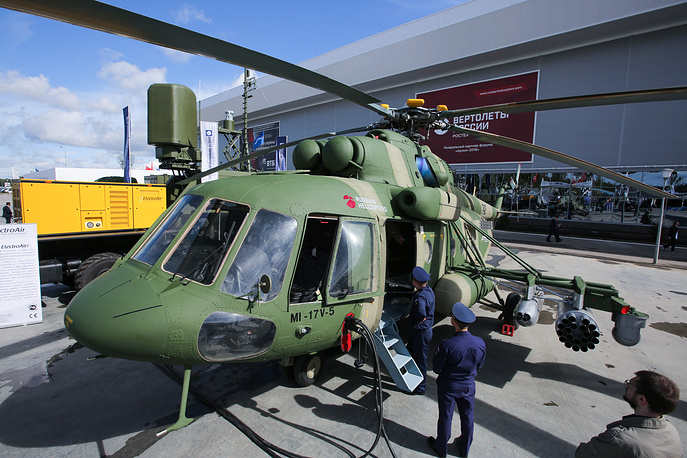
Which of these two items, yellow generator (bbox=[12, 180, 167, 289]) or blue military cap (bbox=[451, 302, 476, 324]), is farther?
yellow generator (bbox=[12, 180, 167, 289])

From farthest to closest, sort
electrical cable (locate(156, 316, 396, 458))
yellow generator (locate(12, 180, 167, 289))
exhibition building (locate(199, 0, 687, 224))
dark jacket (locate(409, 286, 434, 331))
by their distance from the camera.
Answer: exhibition building (locate(199, 0, 687, 224)) < yellow generator (locate(12, 180, 167, 289)) < dark jacket (locate(409, 286, 434, 331)) < electrical cable (locate(156, 316, 396, 458))

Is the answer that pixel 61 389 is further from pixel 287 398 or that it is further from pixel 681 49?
pixel 681 49

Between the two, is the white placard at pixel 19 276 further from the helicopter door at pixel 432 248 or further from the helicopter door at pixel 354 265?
the helicopter door at pixel 432 248

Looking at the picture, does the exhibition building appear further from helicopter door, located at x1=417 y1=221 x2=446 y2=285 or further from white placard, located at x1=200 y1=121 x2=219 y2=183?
helicopter door, located at x1=417 y1=221 x2=446 y2=285

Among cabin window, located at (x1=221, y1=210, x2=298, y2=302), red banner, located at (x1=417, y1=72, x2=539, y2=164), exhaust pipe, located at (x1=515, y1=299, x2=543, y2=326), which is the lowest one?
exhaust pipe, located at (x1=515, y1=299, x2=543, y2=326)

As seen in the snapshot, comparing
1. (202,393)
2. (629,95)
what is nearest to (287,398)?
(202,393)

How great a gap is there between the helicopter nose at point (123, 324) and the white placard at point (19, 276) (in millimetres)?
4891

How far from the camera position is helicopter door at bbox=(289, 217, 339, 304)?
3.84 meters

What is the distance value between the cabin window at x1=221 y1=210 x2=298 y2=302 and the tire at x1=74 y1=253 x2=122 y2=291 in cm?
602

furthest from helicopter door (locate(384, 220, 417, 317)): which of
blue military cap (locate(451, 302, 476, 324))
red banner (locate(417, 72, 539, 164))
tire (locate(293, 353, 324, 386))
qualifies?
red banner (locate(417, 72, 539, 164))

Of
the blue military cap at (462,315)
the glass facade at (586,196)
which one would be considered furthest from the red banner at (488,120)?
the blue military cap at (462,315)

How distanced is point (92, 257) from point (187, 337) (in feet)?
22.5

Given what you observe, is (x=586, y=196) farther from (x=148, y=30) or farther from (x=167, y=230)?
(x=148, y=30)

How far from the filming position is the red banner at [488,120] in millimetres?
21453
